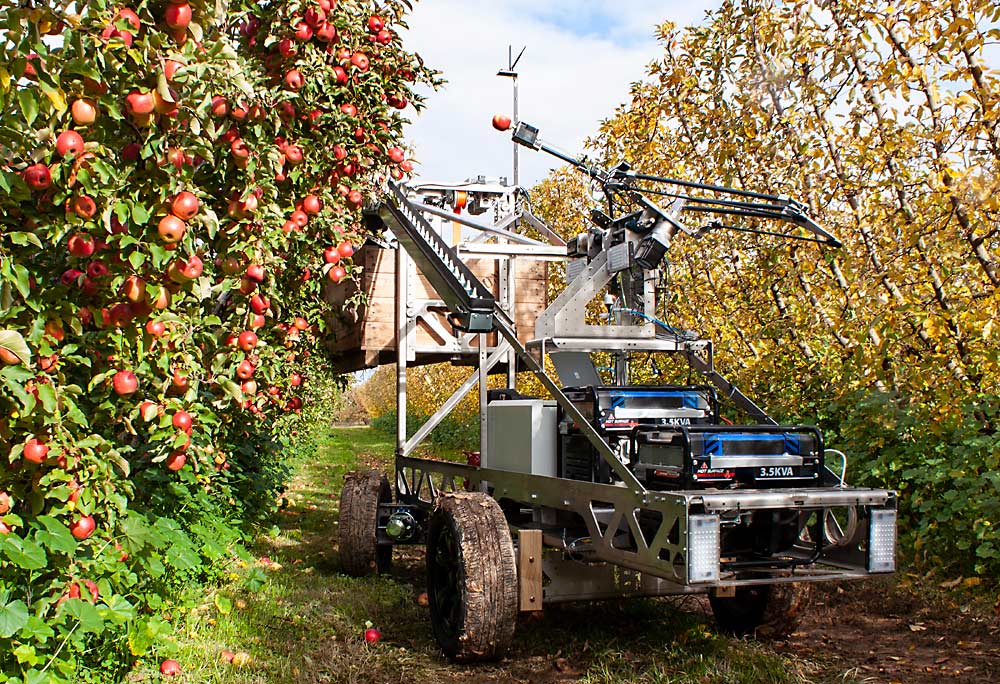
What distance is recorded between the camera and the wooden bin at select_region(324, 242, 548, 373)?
25.1 feet

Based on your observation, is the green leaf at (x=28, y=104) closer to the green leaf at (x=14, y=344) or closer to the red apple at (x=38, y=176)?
the red apple at (x=38, y=176)

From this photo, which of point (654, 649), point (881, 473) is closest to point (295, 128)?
point (654, 649)

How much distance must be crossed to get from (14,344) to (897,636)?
5331 mm

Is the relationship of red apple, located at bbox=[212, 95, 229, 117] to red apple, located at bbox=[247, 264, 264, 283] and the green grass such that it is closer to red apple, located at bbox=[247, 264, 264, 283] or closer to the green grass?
red apple, located at bbox=[247, 264, 264, 283]

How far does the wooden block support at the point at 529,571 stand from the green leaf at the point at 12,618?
243cm

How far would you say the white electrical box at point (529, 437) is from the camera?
5.60m

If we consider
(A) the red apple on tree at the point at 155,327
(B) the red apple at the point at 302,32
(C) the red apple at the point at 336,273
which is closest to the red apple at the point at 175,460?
(A) the red apple on tree at the point at 155,327

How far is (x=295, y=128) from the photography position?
458 centimetres

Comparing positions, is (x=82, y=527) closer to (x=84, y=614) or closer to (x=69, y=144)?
(x=84, y=614)

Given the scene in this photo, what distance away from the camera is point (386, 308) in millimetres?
7676

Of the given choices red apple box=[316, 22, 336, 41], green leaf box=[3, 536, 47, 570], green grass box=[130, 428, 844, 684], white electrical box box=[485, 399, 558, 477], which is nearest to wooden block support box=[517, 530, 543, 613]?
green grass box=[130, 428, 844, 684]

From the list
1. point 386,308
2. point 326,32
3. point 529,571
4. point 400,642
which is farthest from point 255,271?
point 386,308

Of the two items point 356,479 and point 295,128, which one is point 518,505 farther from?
point 295,128

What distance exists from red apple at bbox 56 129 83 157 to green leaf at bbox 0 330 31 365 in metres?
0.62
